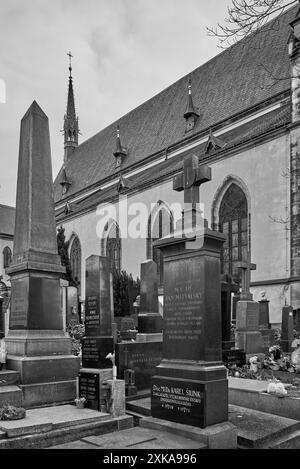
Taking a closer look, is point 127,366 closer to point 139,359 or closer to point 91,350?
point 139,359

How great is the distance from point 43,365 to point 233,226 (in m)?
16.8

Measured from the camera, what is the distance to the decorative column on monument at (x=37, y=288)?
6656 millimetres

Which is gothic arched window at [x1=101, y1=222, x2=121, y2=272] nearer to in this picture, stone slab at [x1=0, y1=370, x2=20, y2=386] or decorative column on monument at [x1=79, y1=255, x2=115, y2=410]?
decorative column on monument at [x1=79, y1=255, x2=115, y2=410]

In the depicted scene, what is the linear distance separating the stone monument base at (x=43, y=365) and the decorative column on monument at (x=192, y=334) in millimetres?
2077

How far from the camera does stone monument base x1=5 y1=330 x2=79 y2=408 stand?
21.2ft

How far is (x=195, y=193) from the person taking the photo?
218 inches

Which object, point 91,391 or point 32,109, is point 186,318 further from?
point 32,109

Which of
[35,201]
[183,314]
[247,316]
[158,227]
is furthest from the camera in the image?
[158,227]

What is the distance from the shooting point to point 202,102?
29.6m

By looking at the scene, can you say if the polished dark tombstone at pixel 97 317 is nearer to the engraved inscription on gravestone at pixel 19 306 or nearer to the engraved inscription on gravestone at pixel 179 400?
the engraved inscription on gravestone at pixel 19 306

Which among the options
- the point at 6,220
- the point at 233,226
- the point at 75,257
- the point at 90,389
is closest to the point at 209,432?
the point at 90,389

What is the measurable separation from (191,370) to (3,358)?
323cm
